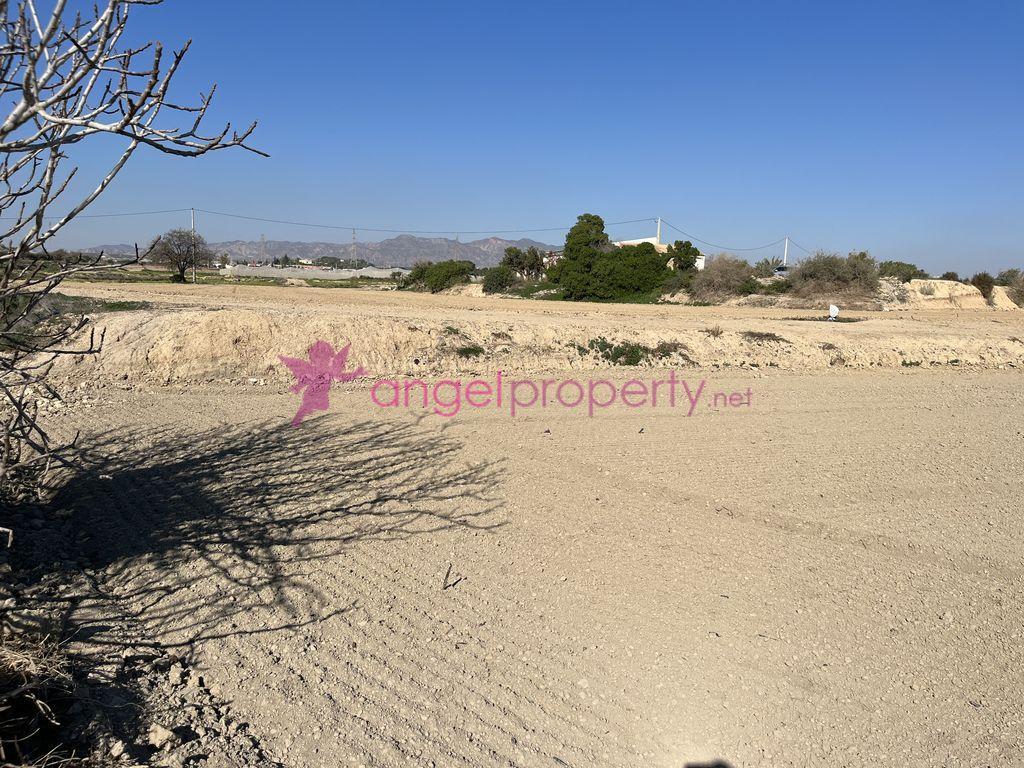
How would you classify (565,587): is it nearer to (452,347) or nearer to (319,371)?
(319,371)

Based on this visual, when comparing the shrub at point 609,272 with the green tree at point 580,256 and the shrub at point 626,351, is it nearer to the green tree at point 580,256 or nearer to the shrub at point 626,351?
the green tree at point 580,256

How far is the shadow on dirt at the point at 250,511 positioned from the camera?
4.35m

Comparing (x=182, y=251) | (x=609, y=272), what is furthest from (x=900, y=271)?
(x=182, y=251)

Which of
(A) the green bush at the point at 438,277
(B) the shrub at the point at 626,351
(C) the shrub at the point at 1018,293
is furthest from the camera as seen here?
(A) the green bush at the point at 438,277

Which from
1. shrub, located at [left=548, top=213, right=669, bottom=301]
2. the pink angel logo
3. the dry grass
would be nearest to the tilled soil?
the dry grass

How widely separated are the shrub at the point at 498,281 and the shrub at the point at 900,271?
23.3 meters

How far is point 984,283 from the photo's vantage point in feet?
137

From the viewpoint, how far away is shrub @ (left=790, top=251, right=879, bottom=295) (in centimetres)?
3447

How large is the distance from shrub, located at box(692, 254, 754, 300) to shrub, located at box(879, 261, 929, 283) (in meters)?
9.33

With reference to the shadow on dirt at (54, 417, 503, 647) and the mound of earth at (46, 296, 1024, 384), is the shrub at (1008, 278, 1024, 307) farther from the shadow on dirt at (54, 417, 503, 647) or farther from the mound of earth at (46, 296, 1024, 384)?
the shadow on dirt at (54, 417, 503, 647)

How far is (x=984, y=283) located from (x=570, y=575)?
47.2 m

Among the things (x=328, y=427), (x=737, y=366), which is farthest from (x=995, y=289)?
(x=328, y=427)

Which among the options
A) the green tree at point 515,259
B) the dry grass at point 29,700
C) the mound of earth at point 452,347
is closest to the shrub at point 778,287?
the mound of earth at point 452,347

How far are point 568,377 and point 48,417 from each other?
806cm
